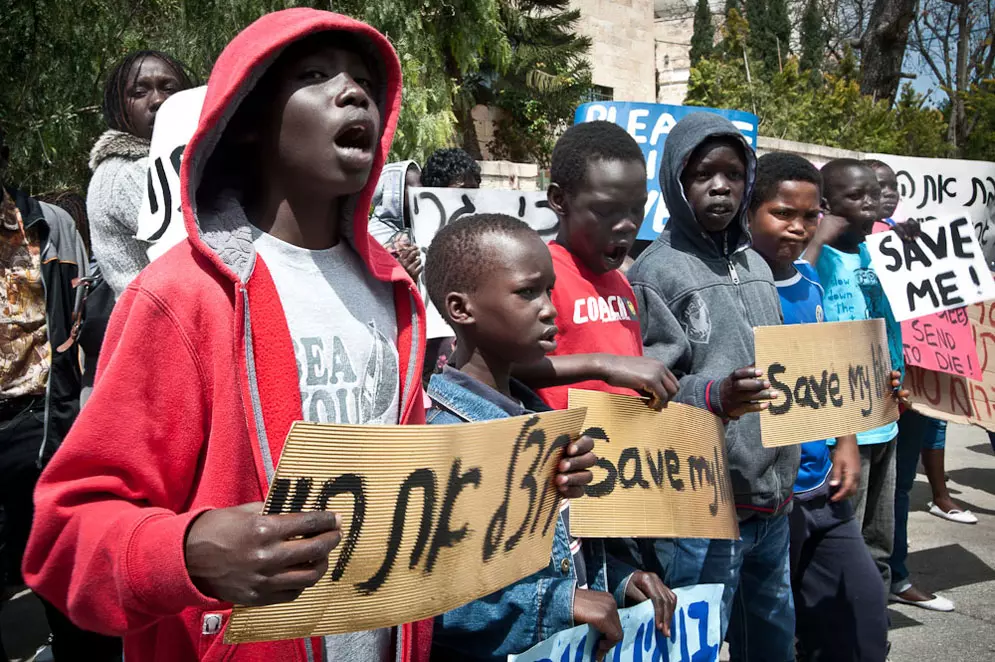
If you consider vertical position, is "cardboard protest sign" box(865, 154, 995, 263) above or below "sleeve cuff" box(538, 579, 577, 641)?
above

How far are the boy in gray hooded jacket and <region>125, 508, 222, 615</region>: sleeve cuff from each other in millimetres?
1692

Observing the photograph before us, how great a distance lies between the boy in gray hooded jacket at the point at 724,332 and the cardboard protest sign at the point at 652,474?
0.57ft

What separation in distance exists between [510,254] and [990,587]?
12.6 ft

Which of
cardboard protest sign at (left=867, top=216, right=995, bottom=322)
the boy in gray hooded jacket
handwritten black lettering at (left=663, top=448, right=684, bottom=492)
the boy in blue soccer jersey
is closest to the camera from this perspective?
handwritten black lettering at (left=663, top=448, right=684, bottom=492)

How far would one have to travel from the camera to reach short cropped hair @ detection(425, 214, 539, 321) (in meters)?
2.06

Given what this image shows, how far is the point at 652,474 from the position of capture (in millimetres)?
2211

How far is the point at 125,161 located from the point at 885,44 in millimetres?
15438

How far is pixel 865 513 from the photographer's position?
150 inches

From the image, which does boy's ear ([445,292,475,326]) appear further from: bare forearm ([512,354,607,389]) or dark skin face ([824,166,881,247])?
dark skin face ([824,166,881,247])

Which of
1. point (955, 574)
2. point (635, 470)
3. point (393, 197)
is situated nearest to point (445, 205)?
point (393, 197)

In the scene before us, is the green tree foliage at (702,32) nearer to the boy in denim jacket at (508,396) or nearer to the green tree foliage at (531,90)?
the green tree foliage at (531,90)

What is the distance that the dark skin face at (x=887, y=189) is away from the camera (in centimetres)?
507

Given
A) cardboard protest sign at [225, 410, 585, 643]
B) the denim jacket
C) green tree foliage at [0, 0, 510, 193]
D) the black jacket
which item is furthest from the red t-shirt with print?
green tree foliage at [0, 0, 510, 193]

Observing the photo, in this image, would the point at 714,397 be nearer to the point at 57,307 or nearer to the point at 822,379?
the point at 822,379
